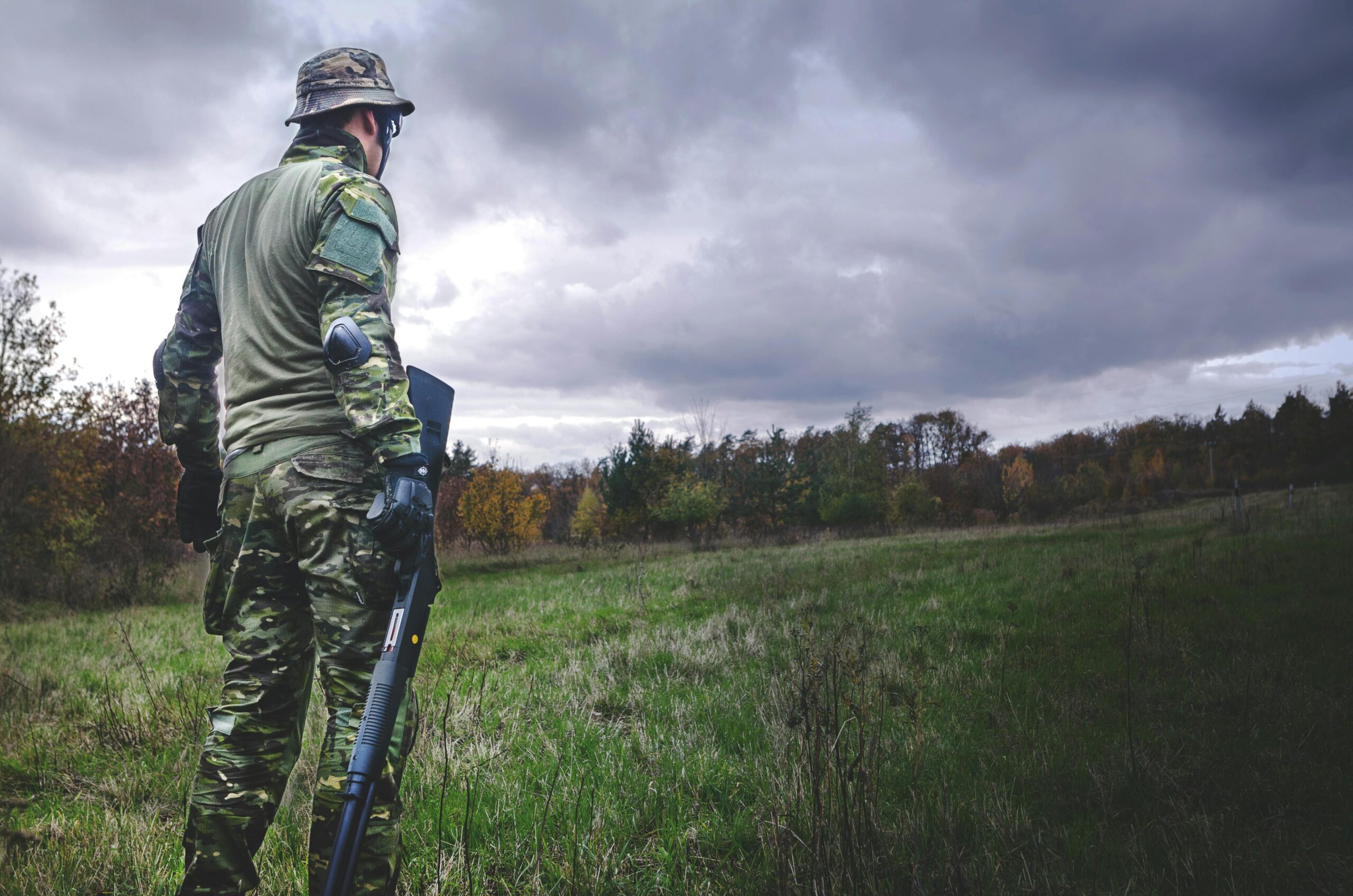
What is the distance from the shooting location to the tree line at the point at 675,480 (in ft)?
42.4

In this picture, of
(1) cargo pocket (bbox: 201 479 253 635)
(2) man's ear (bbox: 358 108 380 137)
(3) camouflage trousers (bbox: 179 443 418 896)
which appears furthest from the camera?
(2) man's ear (bbox: 358 108 380 137)

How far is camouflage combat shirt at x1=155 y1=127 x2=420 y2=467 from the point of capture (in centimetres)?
202

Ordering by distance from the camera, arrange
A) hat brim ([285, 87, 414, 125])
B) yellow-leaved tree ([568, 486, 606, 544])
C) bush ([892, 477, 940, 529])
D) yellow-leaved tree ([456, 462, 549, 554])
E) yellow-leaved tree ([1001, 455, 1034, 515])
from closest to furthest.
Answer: hat brim ([285, 87, 414, 125]) → yellow-leaved tree ([456, 462, 549, 554]) → bush ([892, 477, 940, 529]) → yellow-leaved tree ([568, 486, 606, 544]) → yellow-leaved tree ([1001, 455, 1034, 515])

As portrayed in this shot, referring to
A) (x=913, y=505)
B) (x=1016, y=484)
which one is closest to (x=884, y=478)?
(x=913, y=505)

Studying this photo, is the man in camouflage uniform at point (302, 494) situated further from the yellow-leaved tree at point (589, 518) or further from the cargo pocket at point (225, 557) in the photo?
the yellow-leaved tree at point (589, 518)

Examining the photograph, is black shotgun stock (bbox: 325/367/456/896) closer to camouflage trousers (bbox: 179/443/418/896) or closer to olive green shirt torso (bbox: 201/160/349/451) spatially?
camouflage trousers (bbox: 179/443/418/896)

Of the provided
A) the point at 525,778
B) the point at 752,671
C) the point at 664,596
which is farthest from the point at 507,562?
the point at 525,778

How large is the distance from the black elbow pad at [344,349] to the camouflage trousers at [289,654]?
28 cm

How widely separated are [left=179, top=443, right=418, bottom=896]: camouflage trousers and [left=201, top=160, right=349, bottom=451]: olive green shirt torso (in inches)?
5.2

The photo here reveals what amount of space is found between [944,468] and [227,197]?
192 ft

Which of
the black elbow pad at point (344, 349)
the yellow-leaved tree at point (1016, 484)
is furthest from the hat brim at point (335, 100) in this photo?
the yellow-leaved tree at point (1016, 484)

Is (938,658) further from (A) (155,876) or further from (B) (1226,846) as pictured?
(A) (155,876)

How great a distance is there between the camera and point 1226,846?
227 centimetres

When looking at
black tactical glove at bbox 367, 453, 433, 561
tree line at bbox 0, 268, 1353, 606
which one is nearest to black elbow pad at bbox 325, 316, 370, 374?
black tactical glove at bbox 367, 453, 433, 561
